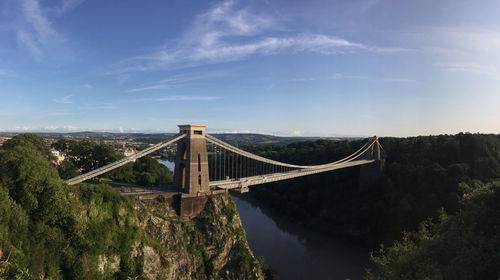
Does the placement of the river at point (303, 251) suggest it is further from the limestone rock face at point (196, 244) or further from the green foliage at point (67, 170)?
the green foliage at point (67, 170)

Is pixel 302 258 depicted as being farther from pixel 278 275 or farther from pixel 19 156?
pixel 19 156

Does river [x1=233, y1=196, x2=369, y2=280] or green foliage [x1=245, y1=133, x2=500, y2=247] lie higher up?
green foliage [x1=245, y1=133, x2=500, y2=247]

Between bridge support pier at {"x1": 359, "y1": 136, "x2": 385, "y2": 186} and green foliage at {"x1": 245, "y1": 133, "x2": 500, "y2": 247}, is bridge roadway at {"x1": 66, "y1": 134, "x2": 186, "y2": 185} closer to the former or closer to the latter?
green foliage at {"x1": 245, "y1": 133, "x2": 500, "y2": 247}

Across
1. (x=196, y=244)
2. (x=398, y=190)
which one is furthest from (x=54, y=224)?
(x=398, y=190)

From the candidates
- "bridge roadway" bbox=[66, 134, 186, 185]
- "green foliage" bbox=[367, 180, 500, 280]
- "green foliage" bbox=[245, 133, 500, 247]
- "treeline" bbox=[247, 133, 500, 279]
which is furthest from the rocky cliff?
"green foliage" bbox=[245, 133, 500, 247]

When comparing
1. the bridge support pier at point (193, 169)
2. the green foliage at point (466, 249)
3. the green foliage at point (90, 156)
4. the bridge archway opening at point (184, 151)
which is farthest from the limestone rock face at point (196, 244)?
the green foliage at point (466, 249)

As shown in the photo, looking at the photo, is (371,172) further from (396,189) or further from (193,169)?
(193,169)

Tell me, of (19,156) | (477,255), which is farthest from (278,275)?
(19,156)
